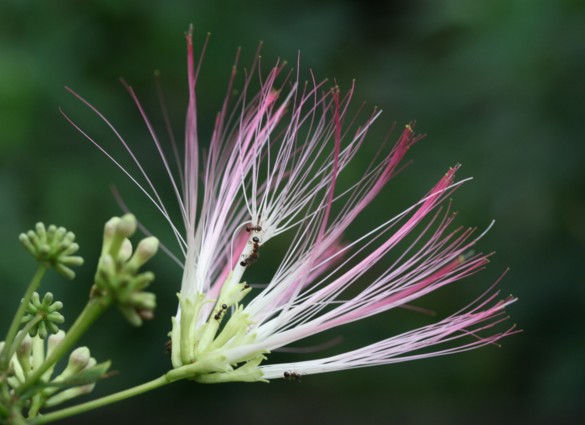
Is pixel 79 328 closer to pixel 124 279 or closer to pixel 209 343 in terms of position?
pixel 124 279

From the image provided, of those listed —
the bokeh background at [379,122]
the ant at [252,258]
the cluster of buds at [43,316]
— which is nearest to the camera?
the cluster of buds at [43,316]

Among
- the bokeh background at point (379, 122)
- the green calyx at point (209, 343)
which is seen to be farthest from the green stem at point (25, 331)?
the bokeh background at point (379, 122)

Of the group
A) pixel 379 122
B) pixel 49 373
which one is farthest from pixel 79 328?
pixel 379 122

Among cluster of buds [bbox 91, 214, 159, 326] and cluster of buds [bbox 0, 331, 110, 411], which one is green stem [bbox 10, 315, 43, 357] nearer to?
cluster of buds [bbox 0, 331, 110, 411]

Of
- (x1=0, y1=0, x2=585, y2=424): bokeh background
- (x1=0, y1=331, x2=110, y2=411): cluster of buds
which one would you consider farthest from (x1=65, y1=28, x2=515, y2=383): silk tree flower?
(x1=0, y1=0, x2=585, y2=424): bokeh background

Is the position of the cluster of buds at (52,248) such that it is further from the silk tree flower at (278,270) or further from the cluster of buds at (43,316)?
the silk tree flower at (278,270)
